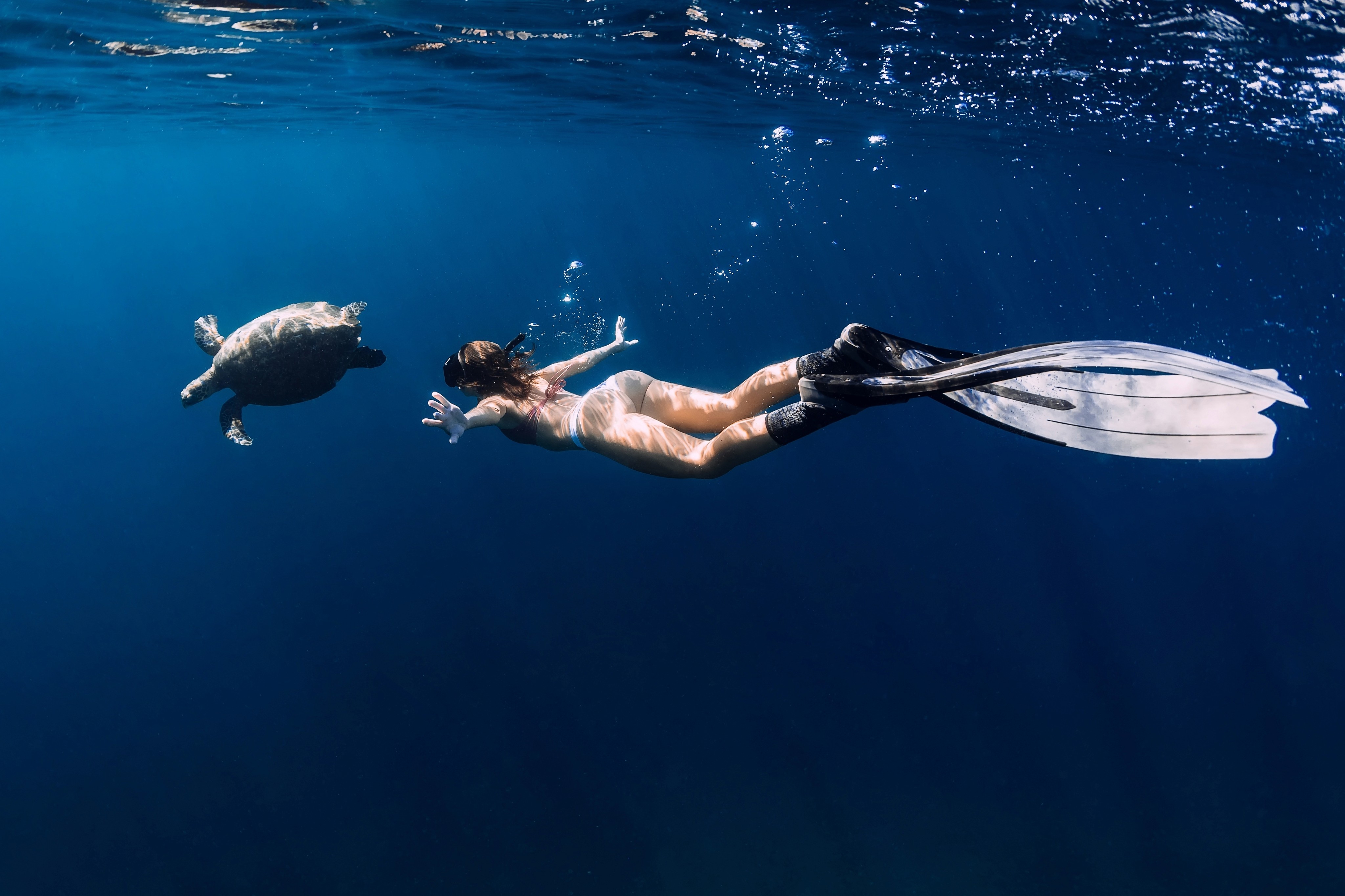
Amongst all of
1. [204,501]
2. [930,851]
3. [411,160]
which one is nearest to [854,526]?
[930,851]

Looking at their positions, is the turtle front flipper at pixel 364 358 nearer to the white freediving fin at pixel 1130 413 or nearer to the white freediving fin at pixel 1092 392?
the white freediving fin at pixel 1092 392

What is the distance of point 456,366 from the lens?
5.66 m

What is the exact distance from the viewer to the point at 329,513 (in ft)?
81.0

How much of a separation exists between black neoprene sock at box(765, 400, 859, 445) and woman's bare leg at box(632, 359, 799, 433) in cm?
85

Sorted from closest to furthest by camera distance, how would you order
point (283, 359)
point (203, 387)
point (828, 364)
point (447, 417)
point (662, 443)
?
point (828, 364)
point (447, 417)
point (662, 443)
point (283, 359)
point (203, 387)

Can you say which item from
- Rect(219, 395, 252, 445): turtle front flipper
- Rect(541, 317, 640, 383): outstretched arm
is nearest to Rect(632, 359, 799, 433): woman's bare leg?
Rect(541, 317, 640, 383): outstretched arm

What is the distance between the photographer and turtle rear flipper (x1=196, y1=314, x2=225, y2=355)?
7863 millimetres

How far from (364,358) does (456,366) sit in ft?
9.07

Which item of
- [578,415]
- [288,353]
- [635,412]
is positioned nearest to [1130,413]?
[635,412]

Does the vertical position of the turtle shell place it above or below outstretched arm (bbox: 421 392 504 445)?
below

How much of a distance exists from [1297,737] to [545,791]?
20944mm

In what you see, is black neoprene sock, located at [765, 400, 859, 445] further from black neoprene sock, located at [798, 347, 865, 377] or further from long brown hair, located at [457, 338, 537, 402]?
long brown hair, located at [457, 338, 537, 402]

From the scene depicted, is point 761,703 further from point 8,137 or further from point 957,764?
point 8,137

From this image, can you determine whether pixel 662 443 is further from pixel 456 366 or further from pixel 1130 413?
pixel 1130 413
